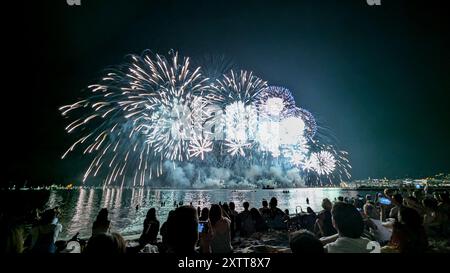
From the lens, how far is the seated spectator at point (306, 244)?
2.54 meters

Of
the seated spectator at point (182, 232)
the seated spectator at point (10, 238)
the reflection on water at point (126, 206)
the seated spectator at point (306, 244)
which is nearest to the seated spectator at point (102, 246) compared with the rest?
the seated spectator at point (182, 232)

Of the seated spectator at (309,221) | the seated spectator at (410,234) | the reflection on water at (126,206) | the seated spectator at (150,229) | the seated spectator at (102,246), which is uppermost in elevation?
the seated spectator at (102,246)

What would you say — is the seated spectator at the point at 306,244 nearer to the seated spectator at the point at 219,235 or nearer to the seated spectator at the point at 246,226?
the seated spectator at the point at 219,235

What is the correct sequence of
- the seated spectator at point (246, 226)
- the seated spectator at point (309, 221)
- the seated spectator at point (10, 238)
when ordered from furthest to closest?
the seated spectator at point (309, 221)
the seated spectator at point (246, 226)
the seated spectator at point (10, 238)

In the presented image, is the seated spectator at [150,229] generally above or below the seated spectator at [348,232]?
below

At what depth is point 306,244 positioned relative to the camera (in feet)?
8.46

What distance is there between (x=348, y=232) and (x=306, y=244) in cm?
135

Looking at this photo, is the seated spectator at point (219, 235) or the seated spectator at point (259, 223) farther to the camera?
the seated spectator at point (259, 223)

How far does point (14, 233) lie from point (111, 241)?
15.8 feet

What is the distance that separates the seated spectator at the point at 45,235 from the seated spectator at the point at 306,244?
274 inches

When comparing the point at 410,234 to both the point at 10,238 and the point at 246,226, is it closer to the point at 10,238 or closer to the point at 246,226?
the point at 246,226

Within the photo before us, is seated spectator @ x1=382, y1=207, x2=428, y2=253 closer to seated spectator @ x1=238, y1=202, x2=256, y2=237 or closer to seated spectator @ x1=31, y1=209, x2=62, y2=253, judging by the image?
seated spectator @ x1=238, y1=202, x2=256, y2=237

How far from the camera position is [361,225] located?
347 centimetres

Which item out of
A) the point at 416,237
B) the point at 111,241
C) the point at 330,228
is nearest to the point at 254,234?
the point at 330,228
